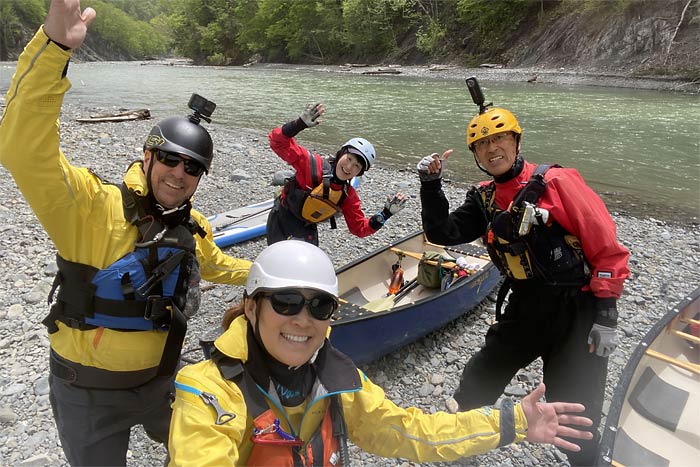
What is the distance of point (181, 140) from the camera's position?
2531 millimetres

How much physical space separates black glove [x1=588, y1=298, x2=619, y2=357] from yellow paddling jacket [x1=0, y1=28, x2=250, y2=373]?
269cm

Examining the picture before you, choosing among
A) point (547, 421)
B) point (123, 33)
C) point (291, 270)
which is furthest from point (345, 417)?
point (123, 33)

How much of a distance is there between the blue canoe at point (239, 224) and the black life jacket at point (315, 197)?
2.97 meters

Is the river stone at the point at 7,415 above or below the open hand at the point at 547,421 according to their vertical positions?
below

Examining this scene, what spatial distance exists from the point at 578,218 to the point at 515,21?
49.7m

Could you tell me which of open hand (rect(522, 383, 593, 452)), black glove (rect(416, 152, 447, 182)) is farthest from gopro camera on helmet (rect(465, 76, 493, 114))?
open hand (rect(522, 383, 593, 452))

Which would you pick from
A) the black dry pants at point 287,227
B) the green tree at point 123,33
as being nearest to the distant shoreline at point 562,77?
the black dry pants at point 287,227

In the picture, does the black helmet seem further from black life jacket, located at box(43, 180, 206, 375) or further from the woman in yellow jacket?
the woman in yellow jacket

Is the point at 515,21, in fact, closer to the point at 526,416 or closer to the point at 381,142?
the point at 381,142

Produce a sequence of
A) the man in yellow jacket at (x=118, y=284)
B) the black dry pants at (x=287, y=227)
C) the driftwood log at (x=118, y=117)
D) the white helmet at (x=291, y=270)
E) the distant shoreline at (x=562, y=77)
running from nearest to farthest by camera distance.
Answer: the white helmet at (x=291, y=270)
the man in yellow jacket at (x=118, y=284)
the black dry pants at (x=287, y=227)
the driftwood log at (x=118, y=117)
the distant shoreline at (x=562, y=77)

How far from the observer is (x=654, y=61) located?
32.2 metres

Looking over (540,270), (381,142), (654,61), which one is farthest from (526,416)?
(654,61)

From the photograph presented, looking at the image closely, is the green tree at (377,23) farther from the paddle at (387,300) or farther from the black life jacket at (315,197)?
the black life jacket at (315,197)

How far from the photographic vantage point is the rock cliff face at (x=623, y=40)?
31.7 metres
